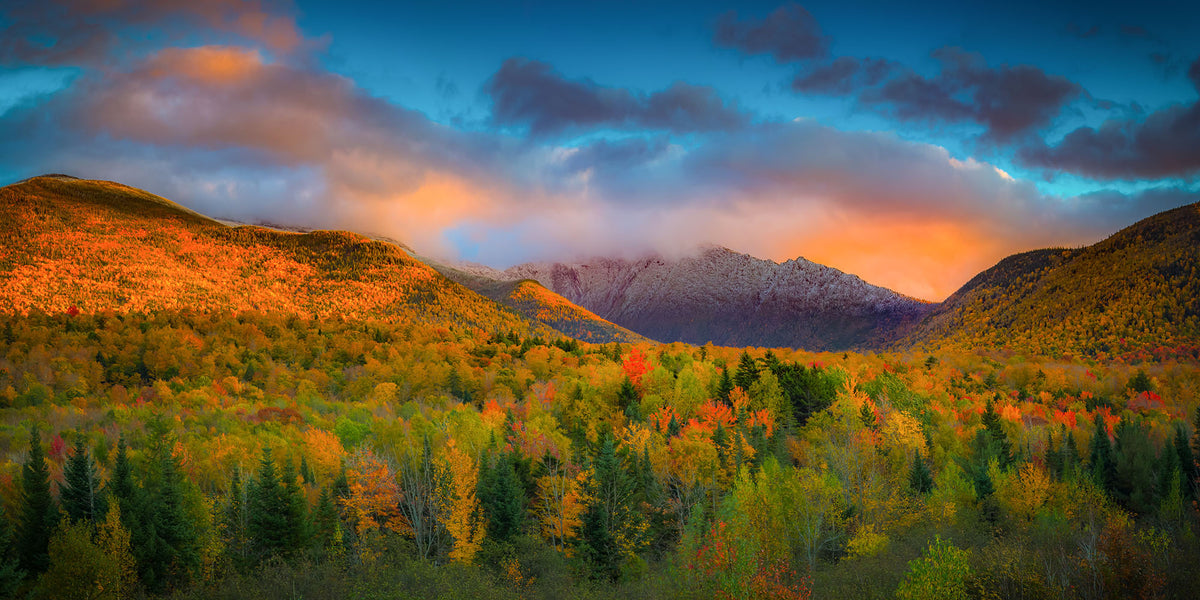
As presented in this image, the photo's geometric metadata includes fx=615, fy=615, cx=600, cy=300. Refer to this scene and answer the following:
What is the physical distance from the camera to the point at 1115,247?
191m

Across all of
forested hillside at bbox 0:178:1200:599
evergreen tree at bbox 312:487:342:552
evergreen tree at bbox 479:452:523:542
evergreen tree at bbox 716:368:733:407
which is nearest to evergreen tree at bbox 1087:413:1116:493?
forested hillside at bbox 0:178:1200:599

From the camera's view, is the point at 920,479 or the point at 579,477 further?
the point at 920,479

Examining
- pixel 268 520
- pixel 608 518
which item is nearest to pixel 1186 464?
pixel 608 518

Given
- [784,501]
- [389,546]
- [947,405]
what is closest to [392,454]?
[389,546]

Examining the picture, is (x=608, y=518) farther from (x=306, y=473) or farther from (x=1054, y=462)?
(x=1054, y=462)

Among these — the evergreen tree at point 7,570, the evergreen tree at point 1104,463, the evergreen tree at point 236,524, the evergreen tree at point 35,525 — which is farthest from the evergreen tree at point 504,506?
the evergreen tree at point 1104,463

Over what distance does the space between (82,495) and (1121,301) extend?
21880 cm

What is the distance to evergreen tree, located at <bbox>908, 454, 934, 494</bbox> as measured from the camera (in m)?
71.1

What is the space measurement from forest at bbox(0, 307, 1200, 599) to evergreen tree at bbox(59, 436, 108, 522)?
7.7 inches

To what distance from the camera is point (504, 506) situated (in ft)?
194

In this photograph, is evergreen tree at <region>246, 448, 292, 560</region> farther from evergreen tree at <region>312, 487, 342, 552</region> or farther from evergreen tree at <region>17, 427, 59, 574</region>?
evergreen tree at <region>17, 427, 59, 574</region>

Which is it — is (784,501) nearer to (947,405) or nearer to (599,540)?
(599,540)

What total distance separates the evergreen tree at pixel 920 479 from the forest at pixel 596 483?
0.42 metres

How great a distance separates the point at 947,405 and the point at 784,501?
58.5m
